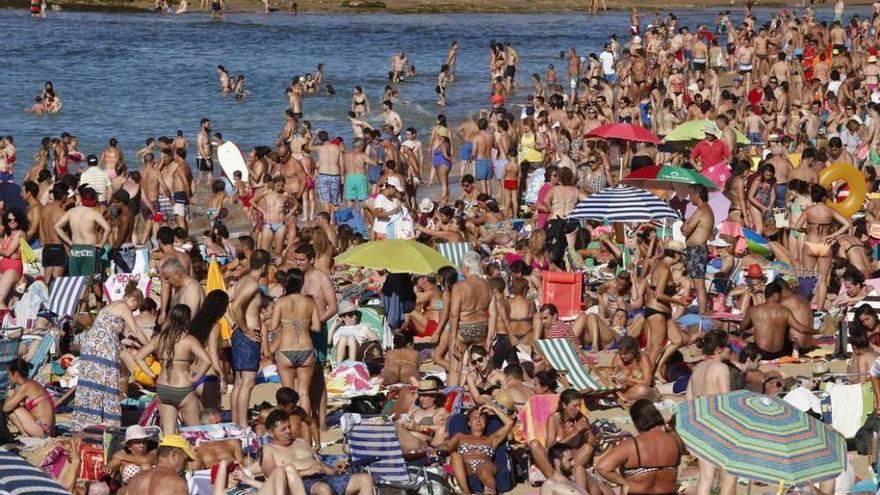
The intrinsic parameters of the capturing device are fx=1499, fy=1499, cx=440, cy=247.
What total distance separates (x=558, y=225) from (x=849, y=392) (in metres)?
5.72

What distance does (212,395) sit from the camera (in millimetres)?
10047

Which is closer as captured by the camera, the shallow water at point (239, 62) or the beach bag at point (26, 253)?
the beach bag at point (26, 253)

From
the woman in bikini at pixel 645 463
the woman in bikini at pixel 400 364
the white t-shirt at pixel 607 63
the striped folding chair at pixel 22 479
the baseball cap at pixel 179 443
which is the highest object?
the striped folding chair at pixel 22 479

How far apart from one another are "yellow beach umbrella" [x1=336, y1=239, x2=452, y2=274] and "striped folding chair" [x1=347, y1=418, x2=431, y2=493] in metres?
3.01

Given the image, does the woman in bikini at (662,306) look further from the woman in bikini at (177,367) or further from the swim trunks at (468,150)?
the swim trunks at (468,150)

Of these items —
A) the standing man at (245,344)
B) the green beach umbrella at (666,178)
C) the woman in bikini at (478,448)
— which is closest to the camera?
the woman in bikini at (478,448)

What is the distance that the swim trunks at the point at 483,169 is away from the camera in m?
18.9

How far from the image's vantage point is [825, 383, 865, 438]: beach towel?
30.0ft

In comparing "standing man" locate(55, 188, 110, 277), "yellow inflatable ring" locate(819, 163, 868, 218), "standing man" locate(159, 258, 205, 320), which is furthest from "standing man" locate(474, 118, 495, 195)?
"standing man" locate(159, 258, 205, 320)

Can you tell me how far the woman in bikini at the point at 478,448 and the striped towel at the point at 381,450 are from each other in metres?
0.33

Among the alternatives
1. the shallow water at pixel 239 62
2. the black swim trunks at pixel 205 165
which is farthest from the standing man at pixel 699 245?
the shallow water at pixel 239 62

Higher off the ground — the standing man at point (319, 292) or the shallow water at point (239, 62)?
the standing man at point (319, 292)

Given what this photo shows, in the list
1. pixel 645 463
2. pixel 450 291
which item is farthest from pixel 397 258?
pixel 645 463

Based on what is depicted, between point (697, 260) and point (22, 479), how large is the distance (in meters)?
7.48
